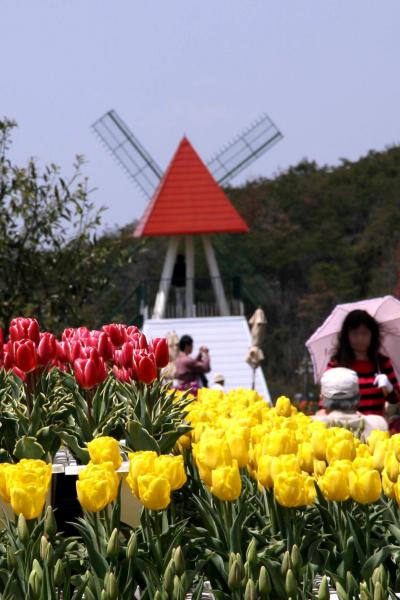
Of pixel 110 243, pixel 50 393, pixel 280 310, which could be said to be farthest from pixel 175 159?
pixel 50 393

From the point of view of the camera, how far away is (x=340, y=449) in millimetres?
3248

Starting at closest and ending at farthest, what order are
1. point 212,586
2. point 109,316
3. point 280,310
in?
point 212,586
point 109,316
point 280,310

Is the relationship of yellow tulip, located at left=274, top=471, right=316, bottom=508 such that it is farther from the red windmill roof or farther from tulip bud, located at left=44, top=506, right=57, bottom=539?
the red windmill roof

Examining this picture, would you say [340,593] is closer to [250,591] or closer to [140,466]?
[250,591]

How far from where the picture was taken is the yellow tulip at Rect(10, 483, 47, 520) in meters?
2.84

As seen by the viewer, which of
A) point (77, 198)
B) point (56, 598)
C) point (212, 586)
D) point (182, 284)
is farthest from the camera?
point (182, 284)

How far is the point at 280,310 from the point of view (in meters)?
47.6

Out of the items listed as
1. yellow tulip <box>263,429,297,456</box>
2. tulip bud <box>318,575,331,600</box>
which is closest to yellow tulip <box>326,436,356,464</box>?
yellow tulip <box>263,429,297,456</box>

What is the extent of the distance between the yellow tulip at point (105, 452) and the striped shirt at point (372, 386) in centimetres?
437

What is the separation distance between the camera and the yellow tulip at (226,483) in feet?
9.78

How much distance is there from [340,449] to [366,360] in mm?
4264

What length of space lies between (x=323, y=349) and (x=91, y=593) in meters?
5.72

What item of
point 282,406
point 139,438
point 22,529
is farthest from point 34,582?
point 282,406

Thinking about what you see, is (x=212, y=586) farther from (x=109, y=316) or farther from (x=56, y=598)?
(x=109, y=316)
